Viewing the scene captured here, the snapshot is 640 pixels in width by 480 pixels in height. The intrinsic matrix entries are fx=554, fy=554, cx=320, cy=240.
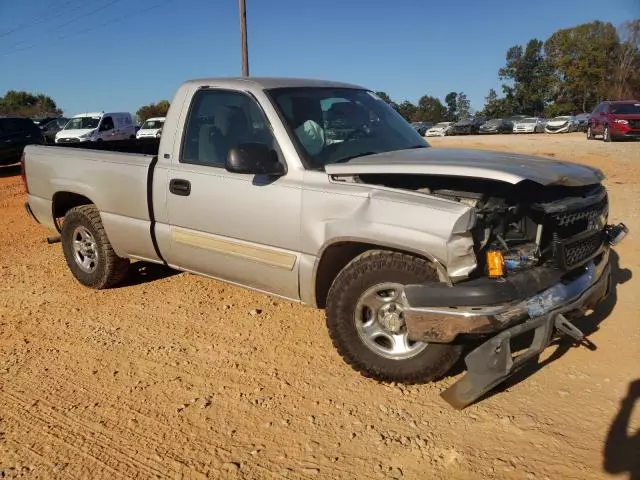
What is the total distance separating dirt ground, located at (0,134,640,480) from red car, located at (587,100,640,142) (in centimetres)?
1843

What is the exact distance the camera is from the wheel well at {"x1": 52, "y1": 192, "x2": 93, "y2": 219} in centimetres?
542

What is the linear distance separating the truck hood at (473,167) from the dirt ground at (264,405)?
4.17ft

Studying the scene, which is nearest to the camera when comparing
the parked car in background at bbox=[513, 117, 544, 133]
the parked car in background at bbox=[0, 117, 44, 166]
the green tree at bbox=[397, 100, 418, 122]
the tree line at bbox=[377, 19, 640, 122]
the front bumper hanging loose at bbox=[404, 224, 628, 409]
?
the front bumper hanging loose at bbox=[404, 224, 628, 409]

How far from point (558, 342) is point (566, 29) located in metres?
73.6

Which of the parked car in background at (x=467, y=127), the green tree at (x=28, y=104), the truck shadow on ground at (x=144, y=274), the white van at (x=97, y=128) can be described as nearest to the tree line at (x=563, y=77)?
the green tree at (x=28, y=104)

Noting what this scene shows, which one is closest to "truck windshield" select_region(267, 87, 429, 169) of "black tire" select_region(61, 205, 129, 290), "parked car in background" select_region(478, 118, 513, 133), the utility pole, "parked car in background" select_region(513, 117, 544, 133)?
"black tire" select_region(61, 205, 129, 290)

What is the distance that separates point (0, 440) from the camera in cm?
300

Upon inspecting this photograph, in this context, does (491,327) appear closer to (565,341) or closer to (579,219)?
(579,219)

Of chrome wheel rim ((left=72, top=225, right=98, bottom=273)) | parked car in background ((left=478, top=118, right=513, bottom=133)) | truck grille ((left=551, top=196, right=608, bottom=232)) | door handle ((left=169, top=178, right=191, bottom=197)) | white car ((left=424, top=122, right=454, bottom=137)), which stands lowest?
white car ((left=424, top=122, right=454, bottom=137))

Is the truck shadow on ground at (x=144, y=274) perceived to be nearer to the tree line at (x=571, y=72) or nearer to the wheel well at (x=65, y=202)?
the wheel well at (x=65, y=202)

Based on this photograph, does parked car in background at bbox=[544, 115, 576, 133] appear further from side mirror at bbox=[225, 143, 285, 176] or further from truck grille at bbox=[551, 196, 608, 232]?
side mirror at bbox=[225, 143, 285, 176]

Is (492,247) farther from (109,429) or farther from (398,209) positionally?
(109,429)

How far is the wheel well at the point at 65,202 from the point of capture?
17.8 ft

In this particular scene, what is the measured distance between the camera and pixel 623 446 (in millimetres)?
2818
